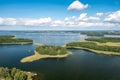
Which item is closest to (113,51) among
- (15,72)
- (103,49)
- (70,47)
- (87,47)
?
(103,49)

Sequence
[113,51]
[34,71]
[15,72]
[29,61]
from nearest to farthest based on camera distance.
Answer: [15,72] → [34,71] → [29,61] → [113,51]

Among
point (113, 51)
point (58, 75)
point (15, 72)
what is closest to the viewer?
point (15, 72)

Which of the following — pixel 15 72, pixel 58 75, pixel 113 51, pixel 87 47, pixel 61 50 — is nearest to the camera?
pixel 15 72

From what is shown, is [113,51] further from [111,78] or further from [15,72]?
[15,72]

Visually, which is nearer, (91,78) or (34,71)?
(91,78)

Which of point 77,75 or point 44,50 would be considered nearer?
point 77,75

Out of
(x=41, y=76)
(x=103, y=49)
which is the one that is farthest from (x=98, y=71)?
(x=103, y=49)

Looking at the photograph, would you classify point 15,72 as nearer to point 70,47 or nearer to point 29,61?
point 29,61

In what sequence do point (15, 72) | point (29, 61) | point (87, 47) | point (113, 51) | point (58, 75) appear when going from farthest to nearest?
point (87, 47) → point (113, 51) → point (29, 61) → point (58, 75) → point (15, 72)
